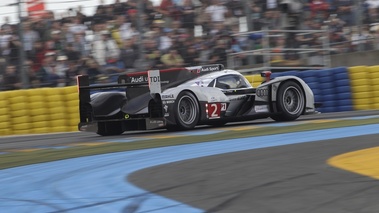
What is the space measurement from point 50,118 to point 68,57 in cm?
128

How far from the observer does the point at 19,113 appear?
1349cm

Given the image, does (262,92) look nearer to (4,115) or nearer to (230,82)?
(230,82)

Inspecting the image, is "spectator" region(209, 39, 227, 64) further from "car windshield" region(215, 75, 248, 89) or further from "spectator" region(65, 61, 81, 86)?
"car windshield" region(215, 75, 248, 89)

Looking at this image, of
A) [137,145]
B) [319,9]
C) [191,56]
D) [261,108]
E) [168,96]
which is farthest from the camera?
[319,9]

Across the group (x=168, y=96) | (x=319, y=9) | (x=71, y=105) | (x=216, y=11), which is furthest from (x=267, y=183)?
(x=319, y=9)

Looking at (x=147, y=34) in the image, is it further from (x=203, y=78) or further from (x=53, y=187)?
(x=53, y=187)

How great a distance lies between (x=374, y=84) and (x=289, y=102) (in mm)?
3677

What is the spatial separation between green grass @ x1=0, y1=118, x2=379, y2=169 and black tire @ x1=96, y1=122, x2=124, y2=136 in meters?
1.98

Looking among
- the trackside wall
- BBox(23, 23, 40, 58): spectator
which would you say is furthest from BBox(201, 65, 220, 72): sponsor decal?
BBox(23, 23, 40, 58): spectator

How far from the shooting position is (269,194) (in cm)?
445

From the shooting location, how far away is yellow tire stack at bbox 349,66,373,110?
14766mm

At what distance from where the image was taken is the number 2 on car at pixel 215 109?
11.0 meters

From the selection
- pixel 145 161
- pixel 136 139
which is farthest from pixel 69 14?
pixel 145 161

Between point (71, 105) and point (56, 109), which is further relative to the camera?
point (71, 105)
